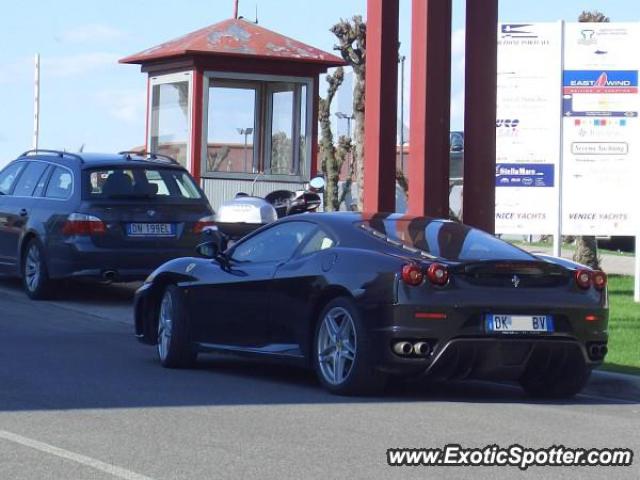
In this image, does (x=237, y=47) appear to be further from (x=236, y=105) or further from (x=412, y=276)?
(x=412, y=276)

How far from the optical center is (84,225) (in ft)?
58.1

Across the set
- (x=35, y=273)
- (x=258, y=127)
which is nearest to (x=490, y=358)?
(x=35, y=273)

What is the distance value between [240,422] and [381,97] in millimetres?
7396

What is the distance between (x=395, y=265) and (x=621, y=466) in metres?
2.76

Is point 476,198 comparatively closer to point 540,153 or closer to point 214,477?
point 540,153

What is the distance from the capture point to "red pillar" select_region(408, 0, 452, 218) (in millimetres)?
15719

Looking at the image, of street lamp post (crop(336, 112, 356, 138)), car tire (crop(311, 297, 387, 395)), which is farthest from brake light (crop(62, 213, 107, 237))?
street lamp post (crop(336, 112, 356, 138))

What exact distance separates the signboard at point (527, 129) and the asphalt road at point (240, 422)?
8249 millimetres

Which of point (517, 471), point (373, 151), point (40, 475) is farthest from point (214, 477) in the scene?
point (373, 151)

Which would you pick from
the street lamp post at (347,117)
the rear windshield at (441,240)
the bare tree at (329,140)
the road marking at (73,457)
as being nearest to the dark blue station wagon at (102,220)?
the rear windshield at (441,240)

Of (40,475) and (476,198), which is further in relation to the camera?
(476,198)

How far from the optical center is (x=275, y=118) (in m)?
24.8

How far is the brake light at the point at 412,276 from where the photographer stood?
34.5 feet

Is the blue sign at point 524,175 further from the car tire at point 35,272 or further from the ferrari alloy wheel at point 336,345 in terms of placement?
the ferrari alloy wheel at point 336,345
